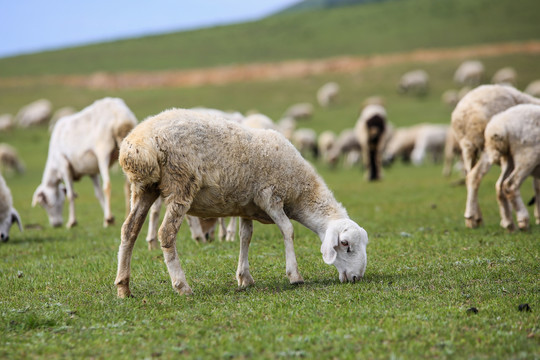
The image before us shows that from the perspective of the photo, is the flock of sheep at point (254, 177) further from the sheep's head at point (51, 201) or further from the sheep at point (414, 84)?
the sheep at point (414, 84)

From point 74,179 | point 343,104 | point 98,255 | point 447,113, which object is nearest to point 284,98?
point 343,104

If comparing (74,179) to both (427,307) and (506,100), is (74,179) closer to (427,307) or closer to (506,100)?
(506,100)

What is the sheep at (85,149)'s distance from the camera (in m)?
12.9

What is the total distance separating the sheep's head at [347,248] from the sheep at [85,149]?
6489 mm

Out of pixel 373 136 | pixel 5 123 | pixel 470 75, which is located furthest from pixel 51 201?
pixel 470 75

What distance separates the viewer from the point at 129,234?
22.7 feet

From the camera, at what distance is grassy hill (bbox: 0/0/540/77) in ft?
240

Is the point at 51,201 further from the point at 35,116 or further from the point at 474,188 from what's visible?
the point at 35,116

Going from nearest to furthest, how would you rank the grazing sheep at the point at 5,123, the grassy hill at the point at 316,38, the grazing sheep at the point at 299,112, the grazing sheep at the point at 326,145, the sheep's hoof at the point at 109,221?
1. the sheep's hoof at the point at 109,221
2. the grazing sheep at the point at 326,145
3. the grazing sheep at the point at 5,123
4. the grazing sheep at the point at 299,112
5. the grassy hill at the point at 316,38

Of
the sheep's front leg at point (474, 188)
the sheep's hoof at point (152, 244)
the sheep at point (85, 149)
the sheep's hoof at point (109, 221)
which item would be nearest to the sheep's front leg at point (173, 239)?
the sheep's hoof at point (152, 244)

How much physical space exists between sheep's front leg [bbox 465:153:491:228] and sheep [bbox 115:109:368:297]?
4.41 metres

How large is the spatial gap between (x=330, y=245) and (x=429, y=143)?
2678 cm

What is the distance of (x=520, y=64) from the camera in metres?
55.3

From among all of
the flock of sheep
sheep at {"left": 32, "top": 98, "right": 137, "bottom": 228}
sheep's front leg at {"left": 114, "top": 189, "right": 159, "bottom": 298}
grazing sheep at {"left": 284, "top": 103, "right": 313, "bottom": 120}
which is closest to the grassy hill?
grazing sheep at {"left": 284, "top": 103, "right": 313, "bottom": 120}
